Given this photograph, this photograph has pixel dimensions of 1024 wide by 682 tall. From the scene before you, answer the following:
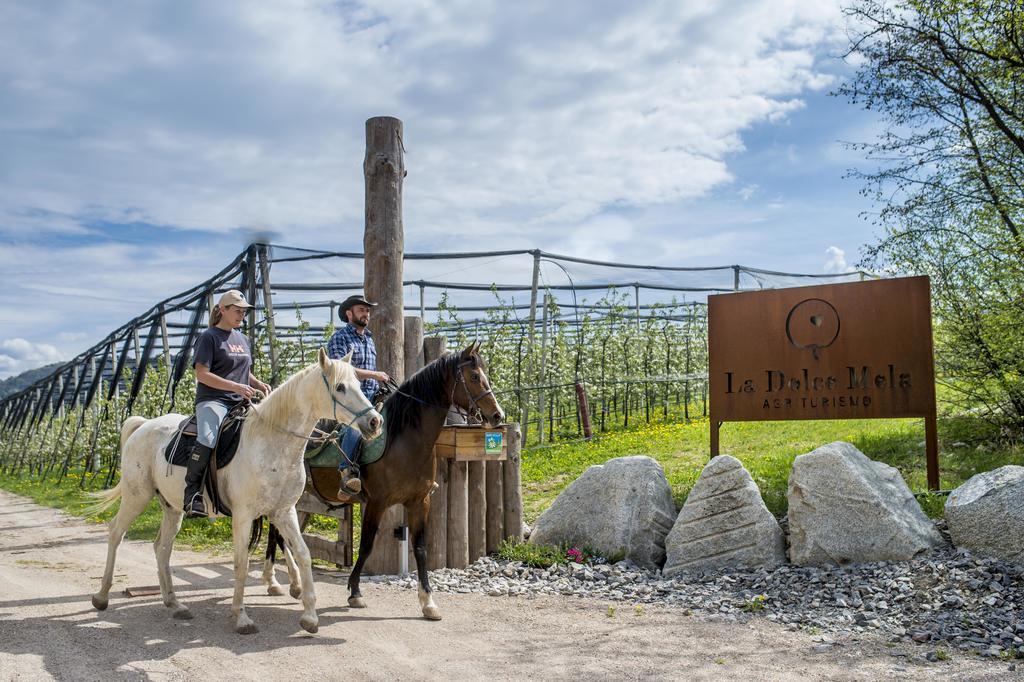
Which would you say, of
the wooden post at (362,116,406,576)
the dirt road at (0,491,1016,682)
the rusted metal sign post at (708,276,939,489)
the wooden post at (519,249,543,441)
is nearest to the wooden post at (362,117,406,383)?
the wooden post at (362,116,406,576)

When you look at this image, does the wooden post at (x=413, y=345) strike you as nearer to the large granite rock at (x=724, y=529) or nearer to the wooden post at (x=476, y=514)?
the wooden post at (x=476, y=514)

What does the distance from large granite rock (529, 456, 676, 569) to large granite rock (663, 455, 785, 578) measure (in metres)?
0.26

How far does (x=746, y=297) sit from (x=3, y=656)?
730 centimetres

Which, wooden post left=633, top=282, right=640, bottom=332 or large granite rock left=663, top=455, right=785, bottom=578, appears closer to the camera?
large granite rock left=663, top=455, right=785, bottom=578

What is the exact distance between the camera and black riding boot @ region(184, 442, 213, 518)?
17.9 feet

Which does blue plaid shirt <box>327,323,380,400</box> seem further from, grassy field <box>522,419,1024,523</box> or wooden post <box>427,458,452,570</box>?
grassy field <box>522,419,1024,523</box>

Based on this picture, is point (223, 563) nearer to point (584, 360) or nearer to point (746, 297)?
point (746, 297)

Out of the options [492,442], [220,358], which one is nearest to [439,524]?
[492,442]

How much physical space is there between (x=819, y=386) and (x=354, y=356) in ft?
15.9

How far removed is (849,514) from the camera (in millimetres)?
6500

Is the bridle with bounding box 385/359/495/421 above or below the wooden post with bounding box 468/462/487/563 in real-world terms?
above

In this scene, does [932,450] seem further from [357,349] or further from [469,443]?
[357,349]

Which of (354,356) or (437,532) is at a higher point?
(354,356)

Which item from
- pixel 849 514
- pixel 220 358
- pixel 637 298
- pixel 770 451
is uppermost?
pixel 637 298
